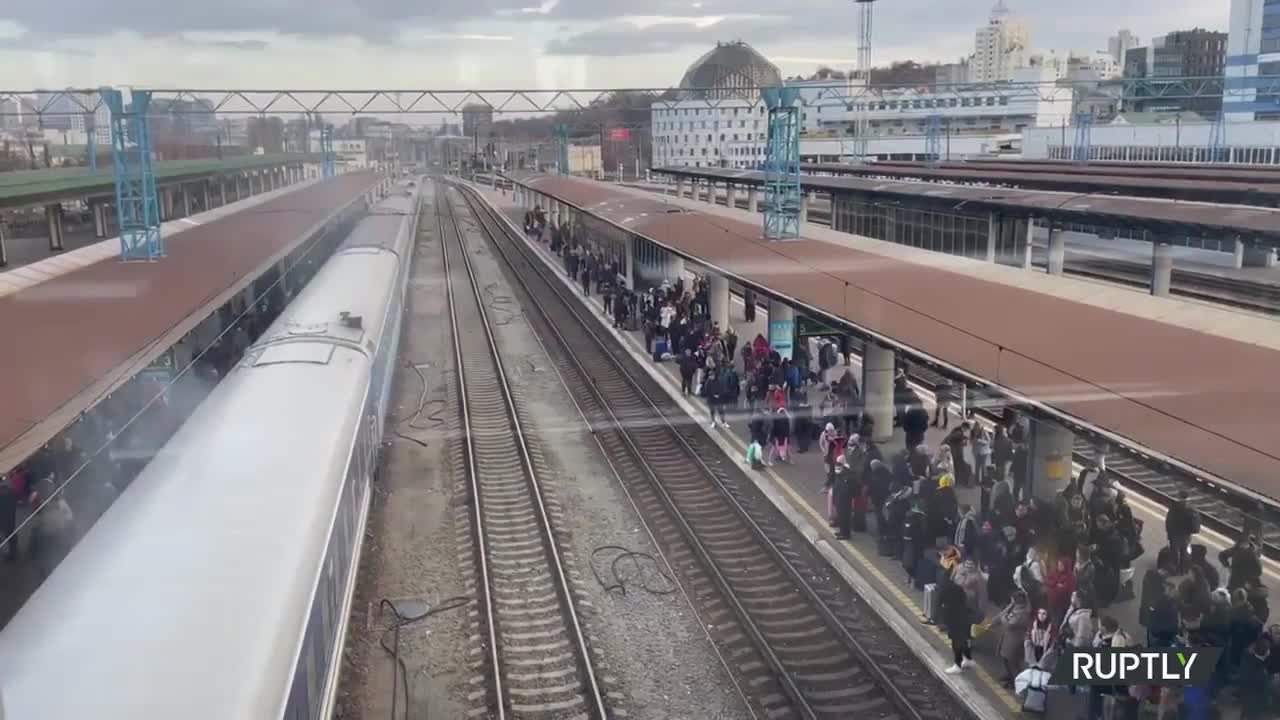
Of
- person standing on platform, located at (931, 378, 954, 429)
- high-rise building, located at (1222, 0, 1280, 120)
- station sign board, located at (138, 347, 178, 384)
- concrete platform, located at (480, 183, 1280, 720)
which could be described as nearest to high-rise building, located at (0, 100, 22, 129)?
station sign board, located at (138, 347, 178, 384)

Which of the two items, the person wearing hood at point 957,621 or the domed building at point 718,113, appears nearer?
the person wearing hood at point 957,621

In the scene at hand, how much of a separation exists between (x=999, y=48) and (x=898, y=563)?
91.2ft

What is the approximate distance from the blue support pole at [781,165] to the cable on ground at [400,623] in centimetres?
1054

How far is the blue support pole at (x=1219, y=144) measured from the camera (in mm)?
36812

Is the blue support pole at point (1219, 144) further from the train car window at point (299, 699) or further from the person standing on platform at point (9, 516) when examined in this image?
the train car window at point (299, 699)

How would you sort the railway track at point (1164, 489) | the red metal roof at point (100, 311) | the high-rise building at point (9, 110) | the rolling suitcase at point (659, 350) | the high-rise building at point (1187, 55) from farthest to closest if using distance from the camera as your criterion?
the high-rise building at point (1187, 55), the high-rise building at point (9, 110), the rolling suitcase at point (659, 350), the railway track at point (1164, 489), the red metal roof at point (100, 311)

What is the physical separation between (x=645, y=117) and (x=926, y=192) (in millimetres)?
10367

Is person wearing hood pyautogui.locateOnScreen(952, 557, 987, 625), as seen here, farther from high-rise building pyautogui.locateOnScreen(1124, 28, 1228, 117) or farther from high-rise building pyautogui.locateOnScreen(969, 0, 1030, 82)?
high-rise building pyautogui.locateOnScreen(1124, 28, 1228, 117)

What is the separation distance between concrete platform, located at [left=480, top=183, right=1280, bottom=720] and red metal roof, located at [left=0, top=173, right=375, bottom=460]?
5500 millimetres

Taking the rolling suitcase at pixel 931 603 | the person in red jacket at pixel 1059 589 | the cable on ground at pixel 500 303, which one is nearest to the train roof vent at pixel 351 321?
the rolling suitcase at pixel 931 603

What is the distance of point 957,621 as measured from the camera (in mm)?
6312

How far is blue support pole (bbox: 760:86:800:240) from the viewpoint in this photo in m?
16.9

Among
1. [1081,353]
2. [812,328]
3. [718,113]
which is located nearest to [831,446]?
[812,328]

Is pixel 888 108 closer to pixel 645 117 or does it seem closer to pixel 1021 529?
pixel 645 117
